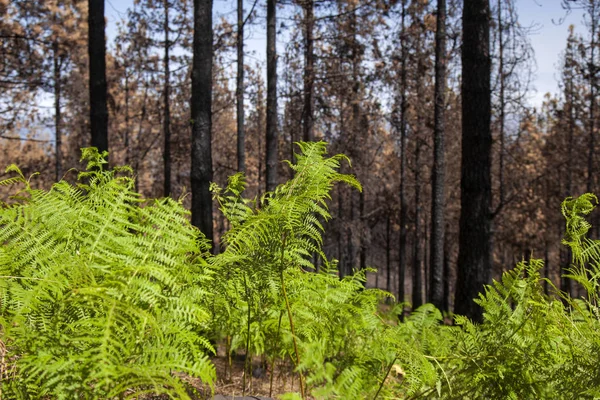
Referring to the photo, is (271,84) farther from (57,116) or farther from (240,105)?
(57,116)

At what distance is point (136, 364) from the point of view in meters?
0.92

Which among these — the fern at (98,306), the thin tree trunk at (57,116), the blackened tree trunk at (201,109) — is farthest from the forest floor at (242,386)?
the thin tree trunk at (57,116)

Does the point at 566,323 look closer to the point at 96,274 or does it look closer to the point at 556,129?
the point at 96,274

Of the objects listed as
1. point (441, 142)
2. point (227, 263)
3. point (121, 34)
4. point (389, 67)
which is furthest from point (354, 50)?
→ point (227, 263)

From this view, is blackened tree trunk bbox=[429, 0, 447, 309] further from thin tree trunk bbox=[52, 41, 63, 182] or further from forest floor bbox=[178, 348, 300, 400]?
thin tree trunk bbox=[52, 41, 63, 182]

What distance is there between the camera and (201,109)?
652 cm

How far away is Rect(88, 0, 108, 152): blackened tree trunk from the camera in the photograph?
257 inches

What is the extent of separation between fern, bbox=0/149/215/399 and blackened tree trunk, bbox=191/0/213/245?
17.0 feet

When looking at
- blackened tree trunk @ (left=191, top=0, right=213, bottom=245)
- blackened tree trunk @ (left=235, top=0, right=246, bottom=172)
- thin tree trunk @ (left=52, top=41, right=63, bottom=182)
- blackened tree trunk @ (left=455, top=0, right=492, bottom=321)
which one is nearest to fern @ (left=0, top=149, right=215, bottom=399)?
blackened tree trunk @ (left=455, top=0, right=492, bottom=321)

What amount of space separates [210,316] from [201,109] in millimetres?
5725

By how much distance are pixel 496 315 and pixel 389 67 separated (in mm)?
17164

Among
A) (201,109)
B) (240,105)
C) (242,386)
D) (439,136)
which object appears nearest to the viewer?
(242,386)

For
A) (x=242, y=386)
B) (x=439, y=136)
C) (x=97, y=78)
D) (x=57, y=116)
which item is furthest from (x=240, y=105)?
(x=242, y=386)

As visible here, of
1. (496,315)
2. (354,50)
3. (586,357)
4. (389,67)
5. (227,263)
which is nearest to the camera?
(586,357)
